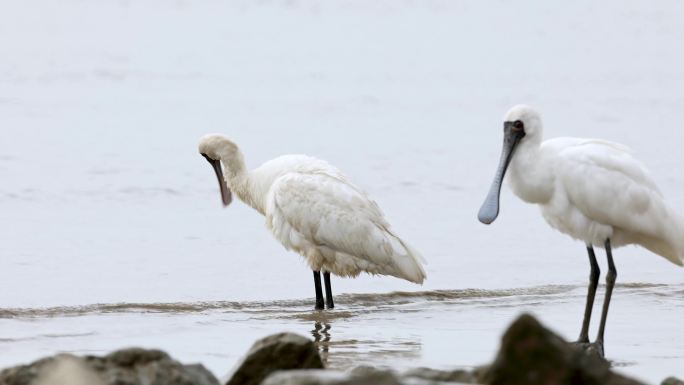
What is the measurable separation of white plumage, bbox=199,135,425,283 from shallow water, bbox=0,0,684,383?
452 millimetres

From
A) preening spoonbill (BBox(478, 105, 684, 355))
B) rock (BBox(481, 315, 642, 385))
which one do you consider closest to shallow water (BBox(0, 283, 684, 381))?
preening spoonbill (BBox(478, 105, 684, 355))

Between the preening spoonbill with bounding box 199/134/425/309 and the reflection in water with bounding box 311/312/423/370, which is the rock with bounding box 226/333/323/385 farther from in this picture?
the preening spoonbill with bounding box 199/134/425/309

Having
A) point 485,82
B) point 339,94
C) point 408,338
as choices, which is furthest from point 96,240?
point 485,82

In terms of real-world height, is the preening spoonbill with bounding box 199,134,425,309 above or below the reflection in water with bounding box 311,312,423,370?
above

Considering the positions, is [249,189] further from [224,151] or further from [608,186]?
[608,186]

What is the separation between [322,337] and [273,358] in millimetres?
3783

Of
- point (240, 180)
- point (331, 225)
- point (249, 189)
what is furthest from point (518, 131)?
point (240, 180)

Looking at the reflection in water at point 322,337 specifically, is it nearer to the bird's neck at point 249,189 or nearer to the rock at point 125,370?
the bird's neck at point 249,189

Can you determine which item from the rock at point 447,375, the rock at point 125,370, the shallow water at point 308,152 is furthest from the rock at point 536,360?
the shallow water at point 308,152

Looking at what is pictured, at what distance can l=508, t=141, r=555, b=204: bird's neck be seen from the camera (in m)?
10.6

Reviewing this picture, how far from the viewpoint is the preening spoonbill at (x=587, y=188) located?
416 inches

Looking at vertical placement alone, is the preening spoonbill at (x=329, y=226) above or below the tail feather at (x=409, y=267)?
above

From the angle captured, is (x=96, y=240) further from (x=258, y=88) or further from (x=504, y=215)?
(x=258, y=88)

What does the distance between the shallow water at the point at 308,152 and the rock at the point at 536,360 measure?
3452 millimetres
